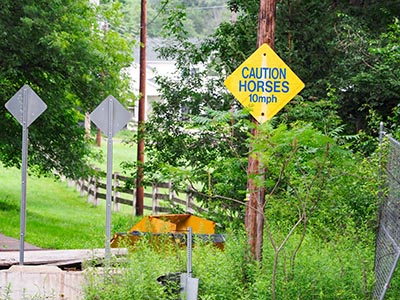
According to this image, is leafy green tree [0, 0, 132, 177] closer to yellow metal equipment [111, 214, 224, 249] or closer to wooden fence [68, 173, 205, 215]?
wooden fence [68, 173, 205, 215]

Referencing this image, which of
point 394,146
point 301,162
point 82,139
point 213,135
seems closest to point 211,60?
point 213,135

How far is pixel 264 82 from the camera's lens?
1234 cm

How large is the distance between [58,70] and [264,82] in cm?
1616

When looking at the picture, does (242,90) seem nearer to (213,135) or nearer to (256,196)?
(256,196)

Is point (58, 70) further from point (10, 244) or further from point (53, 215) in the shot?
point (53, 215)

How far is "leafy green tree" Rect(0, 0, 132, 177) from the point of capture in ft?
85.9

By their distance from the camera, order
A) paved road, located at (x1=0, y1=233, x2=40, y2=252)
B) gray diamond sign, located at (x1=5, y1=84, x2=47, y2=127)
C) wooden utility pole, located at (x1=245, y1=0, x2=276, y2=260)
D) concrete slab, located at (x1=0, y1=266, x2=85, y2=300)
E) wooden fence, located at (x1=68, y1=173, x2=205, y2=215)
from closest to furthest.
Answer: wooden utility pole, located at (x1=245, y1=0, x2=276, y2=260) → concrete slab, located at (x1=0, y1=266, x2=85, y2=300) → gray diamond sign, located at (x1=5, y1=84, x2=47, y2=127) → paved road, located at (x1=0, y1=233, x2=40, y2=252) → wooden fence, located at (x1=68, y1=173, x2=205, y2=215)

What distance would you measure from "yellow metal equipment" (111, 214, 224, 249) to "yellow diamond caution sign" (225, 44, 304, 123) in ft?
8.34

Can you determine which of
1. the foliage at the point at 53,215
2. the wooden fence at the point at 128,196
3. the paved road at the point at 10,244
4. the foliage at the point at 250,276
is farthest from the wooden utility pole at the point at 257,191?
the wooden fence at the point at 128,196

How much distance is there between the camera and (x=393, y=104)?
2002 centimetres

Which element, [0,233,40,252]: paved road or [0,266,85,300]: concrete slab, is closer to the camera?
[0,266,85,300]: concrete slab

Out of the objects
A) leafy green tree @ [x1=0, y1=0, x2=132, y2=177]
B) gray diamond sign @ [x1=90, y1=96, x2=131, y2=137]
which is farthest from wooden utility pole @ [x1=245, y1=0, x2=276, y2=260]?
leafy green tree @ [x1=0, y1=0, x2=132, y2=177]

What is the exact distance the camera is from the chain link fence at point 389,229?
968 centimetres

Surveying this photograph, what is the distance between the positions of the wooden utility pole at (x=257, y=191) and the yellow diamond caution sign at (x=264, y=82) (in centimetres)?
34
